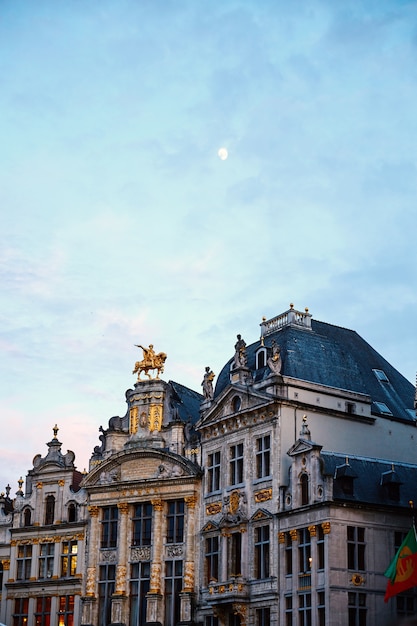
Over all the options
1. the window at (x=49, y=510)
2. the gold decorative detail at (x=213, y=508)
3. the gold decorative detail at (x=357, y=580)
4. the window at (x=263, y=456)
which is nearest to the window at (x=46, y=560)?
the window at (x=49, y=510)

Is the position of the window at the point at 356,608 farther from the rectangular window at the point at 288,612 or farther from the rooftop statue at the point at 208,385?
the rooftop statue at the point at 208,385

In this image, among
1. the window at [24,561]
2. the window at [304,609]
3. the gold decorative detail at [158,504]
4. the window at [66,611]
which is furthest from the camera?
the window at [24,561]

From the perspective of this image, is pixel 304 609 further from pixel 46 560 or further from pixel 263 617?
pixel 46 560

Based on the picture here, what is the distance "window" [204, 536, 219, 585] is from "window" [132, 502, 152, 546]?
15.0 feet

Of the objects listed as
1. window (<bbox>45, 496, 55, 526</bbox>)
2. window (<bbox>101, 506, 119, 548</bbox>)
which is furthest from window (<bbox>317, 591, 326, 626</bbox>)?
window (<bbox>45, 496, 55, 526</bbox>)

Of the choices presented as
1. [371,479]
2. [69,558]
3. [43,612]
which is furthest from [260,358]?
[43,612]

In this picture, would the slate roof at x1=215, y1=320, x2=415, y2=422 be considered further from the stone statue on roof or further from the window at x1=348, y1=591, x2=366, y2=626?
the window at x1=348, y1=591, x2=366, y2=626

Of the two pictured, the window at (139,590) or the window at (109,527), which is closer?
the window at (139,590)

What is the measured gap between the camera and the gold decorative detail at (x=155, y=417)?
58.0 m

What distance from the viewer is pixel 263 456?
5034cm

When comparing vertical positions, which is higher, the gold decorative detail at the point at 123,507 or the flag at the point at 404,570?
the gold decorative detail at the point at 123,507

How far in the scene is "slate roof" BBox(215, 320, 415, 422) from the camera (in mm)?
53188

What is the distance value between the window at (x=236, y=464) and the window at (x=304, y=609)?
8311 millimetres

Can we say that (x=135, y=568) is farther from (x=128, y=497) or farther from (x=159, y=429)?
(x=159, y=429)
